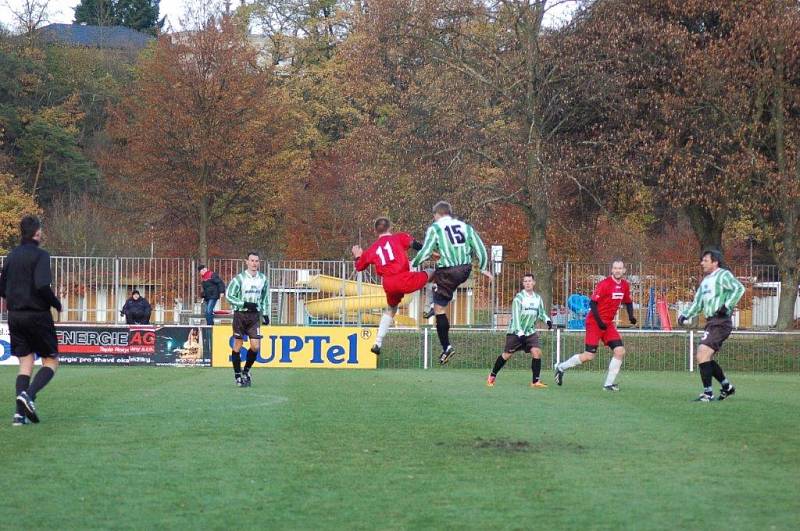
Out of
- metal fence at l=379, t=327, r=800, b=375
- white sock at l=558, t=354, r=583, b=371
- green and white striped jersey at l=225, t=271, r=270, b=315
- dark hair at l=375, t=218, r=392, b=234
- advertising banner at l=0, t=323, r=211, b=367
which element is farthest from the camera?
metal fence at l=379, t=327, r=800, b=375

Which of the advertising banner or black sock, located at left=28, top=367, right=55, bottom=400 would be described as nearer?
black sock, located at left=28, top=367, right=55, bottom=400

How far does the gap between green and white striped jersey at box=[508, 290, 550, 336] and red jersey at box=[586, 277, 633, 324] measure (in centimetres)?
106

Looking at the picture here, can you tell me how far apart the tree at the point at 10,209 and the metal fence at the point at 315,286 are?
10755mm

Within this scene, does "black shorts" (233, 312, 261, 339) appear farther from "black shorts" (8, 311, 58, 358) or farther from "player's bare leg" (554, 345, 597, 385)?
"black shorts" (8, 311, 58, 358)

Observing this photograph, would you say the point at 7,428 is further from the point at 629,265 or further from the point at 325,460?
the point at 629,265

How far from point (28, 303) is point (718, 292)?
885 cm

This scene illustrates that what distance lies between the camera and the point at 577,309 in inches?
1475

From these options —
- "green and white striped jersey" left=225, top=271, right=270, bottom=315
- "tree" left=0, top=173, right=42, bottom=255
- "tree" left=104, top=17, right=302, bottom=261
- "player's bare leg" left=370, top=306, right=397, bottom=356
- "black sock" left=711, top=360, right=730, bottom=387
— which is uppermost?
"tree" left=104, top=17, right=302, bottom=261

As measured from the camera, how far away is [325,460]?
9.43m

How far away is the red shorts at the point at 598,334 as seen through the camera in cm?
1886

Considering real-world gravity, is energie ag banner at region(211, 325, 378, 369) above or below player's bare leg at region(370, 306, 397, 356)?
below

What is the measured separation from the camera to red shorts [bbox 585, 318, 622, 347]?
18859mm

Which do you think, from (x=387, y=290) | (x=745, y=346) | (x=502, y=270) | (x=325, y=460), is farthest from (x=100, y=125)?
(x=325, y=460)

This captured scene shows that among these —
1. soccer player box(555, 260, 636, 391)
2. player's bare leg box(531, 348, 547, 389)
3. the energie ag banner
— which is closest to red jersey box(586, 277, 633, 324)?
soccer player box(555, 260, 636, 391)
